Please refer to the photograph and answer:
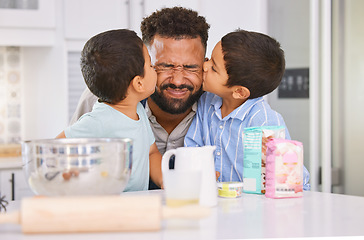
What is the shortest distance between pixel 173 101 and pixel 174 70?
0.11 meters

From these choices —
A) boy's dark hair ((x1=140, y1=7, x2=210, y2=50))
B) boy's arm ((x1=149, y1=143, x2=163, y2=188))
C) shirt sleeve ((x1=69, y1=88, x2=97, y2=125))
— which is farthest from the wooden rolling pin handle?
shirt sleeve ((x1=69, y1=88, x2=97, y2=125))

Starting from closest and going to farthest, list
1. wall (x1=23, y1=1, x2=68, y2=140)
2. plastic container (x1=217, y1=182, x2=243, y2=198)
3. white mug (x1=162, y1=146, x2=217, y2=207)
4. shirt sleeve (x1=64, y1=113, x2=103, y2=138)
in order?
white mug (x1=162, y1=146, x2=217, y2=207) → plastic container (x1=217, y1=182, x2=243, y2=198) → shirt sleeve (x1=64, y1=113, x2=103, y2=138) → wall (x1=23, y1=1, x2=68, y2=140)

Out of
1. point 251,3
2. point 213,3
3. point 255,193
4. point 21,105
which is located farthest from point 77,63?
point 255,193

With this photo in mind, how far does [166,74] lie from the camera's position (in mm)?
1865

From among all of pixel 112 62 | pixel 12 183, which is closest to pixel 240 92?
pixel 112 62

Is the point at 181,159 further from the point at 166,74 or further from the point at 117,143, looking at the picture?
the point at 166,74

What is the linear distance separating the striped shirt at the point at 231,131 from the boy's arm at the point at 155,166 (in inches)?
5.4

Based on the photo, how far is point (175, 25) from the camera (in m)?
1.92

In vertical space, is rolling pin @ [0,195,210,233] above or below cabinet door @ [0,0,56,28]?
below

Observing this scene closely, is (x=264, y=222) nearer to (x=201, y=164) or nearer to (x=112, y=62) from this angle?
(x=201, y=164)

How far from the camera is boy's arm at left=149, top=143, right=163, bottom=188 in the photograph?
1.67 meters

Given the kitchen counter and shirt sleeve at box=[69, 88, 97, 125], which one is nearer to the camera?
the kitchen counter

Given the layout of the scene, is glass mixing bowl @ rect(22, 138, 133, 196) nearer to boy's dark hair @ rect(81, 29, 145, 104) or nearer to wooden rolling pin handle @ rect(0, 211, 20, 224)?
wooden rolling pin handle @ rect(0, 211, 20, 224)

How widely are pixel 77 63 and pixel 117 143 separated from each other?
8.00 feet
